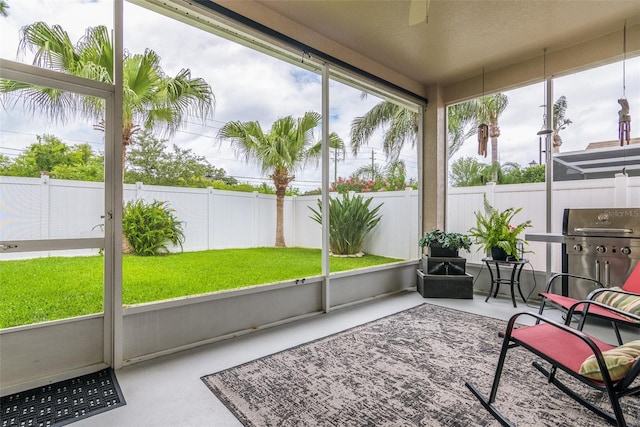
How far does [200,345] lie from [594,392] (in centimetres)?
284

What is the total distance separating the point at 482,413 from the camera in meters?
1.79

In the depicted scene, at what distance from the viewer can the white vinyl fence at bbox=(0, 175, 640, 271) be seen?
2.10 metres

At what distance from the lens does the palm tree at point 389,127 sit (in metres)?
4.42

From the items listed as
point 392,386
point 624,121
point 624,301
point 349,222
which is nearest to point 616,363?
point 392,386

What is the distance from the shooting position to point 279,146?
348 cm

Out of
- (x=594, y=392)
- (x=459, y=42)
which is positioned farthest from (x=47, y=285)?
(x=459, y=42)

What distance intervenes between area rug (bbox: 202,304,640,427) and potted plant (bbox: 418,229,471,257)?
5.13 ft

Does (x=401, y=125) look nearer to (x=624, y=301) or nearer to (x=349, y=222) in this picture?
(x=349, y=222)

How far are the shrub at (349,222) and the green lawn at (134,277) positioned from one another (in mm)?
645

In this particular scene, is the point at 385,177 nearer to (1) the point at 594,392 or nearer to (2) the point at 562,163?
(2) the point at 562,163

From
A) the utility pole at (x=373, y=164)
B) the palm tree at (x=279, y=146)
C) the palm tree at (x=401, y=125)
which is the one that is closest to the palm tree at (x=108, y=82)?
the palm tree at (x=279, y=146)

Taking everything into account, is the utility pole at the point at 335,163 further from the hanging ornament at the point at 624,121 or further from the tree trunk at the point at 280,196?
the hanging ornament at the point at 624,121

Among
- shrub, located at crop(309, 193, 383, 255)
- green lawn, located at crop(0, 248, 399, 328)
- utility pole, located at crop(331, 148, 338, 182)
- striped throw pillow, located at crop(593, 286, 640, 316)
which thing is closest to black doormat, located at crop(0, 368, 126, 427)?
green lawn, located at crop(0, 248, 399, 328)

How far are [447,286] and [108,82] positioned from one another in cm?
428
